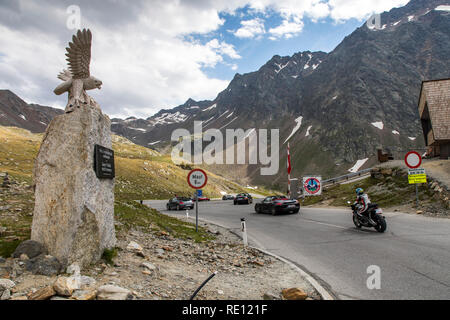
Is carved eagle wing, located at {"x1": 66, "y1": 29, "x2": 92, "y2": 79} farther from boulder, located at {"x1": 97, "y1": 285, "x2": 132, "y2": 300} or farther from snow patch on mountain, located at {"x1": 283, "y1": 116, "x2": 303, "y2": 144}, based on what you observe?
snow patch on mountain, located at {"x1": 283, "y1": 116, "x2": 303, "y2": 144}

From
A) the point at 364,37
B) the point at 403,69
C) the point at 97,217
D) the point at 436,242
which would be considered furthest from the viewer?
the point at 364,37

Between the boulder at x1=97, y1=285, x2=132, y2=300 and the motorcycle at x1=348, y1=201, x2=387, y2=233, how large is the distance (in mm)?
9259

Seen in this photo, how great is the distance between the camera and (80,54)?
20.3ft

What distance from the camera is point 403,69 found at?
142125mm

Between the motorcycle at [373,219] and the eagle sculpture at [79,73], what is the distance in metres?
9.87

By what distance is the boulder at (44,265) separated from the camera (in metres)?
4.34

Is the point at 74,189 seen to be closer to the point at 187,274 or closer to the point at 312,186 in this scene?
the point at 187,274

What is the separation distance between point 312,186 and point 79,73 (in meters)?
16.5

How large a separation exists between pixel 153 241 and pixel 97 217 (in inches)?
122

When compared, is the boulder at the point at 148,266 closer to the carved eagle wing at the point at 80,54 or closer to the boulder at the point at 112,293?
the boulder at the point at 112,293

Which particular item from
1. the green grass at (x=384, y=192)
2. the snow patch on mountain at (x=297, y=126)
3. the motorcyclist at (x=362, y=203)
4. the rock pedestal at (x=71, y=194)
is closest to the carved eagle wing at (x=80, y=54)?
the rock pedestal at (x=71, y=194)

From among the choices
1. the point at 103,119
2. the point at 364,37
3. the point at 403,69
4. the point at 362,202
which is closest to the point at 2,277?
the point at 103,119

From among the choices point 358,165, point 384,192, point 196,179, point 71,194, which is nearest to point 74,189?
point 71,194

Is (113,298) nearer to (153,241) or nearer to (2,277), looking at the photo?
(2,277)
